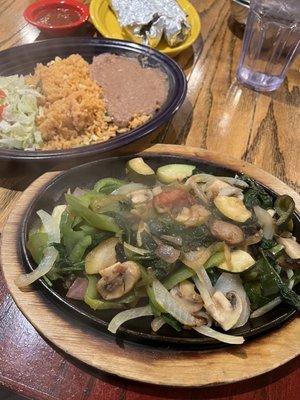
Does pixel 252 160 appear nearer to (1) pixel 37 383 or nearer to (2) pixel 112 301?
(2) pixel 112 301

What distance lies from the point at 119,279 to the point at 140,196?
0.36 meters

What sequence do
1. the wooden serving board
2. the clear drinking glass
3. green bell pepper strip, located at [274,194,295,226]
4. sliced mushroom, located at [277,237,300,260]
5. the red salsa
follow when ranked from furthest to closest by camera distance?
the red salsa, the clear drinking glass, green bell pepper strip, located at [274,194,295,226], sliced mushroom, located at [277,237,300,260], the wooden serving board

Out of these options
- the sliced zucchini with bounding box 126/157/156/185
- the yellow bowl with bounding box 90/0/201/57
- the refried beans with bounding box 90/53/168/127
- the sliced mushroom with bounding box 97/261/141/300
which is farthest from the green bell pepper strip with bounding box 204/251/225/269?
the yellow bowl with bounding box 90/0/201/57

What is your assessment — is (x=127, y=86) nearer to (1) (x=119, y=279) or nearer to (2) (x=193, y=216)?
(2) (x=193, y=216)

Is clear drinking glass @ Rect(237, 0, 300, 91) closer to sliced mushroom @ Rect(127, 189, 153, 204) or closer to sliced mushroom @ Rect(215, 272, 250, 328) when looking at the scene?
sliced mushroom @ Rect(127, 189, 153, 204)

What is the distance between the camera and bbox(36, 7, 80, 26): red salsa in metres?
2.98

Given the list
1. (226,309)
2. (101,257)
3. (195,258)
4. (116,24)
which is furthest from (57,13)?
(226,309)

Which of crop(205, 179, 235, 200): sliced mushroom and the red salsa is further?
the red salsa

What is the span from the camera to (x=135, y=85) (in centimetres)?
244

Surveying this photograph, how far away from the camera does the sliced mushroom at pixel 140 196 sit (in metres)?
1.56

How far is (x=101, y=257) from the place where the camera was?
1421 mm

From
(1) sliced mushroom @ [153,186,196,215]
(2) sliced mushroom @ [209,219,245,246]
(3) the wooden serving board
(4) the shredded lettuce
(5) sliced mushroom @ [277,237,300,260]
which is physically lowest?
(4) the shredded lettuce

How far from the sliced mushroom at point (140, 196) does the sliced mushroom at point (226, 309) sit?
43cm

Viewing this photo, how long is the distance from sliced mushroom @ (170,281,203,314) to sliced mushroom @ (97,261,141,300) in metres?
0.14
